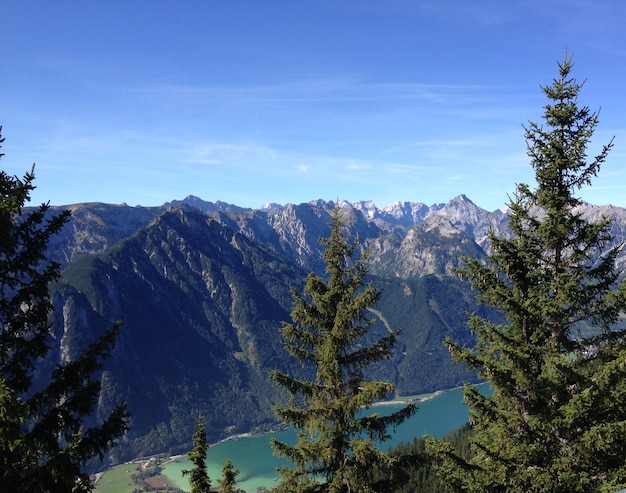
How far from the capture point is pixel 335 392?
58.6ft

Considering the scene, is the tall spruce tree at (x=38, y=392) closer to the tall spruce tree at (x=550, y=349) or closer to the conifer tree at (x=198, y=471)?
the tall spruce tree at (x=550, y=349)

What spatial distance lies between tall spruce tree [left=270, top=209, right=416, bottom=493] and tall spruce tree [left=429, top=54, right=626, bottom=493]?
2748mm

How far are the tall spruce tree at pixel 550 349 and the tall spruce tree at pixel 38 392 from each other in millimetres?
10874

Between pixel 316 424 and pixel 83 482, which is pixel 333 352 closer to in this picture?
pixel 316 424

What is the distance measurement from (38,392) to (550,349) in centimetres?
1462

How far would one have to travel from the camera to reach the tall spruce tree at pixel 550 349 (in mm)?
13125

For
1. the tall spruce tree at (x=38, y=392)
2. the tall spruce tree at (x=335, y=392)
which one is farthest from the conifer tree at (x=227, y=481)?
the tall spruce tree at (x=38, y=392)

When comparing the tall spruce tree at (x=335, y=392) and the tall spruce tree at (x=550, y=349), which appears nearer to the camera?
the tall spruce tree at (x=550, y=349)

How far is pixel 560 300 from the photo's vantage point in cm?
1388

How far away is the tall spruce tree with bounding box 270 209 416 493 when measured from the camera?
54.5 feet

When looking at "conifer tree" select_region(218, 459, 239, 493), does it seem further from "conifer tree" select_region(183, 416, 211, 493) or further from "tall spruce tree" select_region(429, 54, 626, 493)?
"tall spruce tree" select_region(429, 54, 626, 493)

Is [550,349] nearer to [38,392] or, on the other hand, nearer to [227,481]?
[38,392]

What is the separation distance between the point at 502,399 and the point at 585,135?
29.0ft

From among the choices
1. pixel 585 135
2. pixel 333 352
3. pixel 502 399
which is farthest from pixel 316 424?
pixel 585 135
